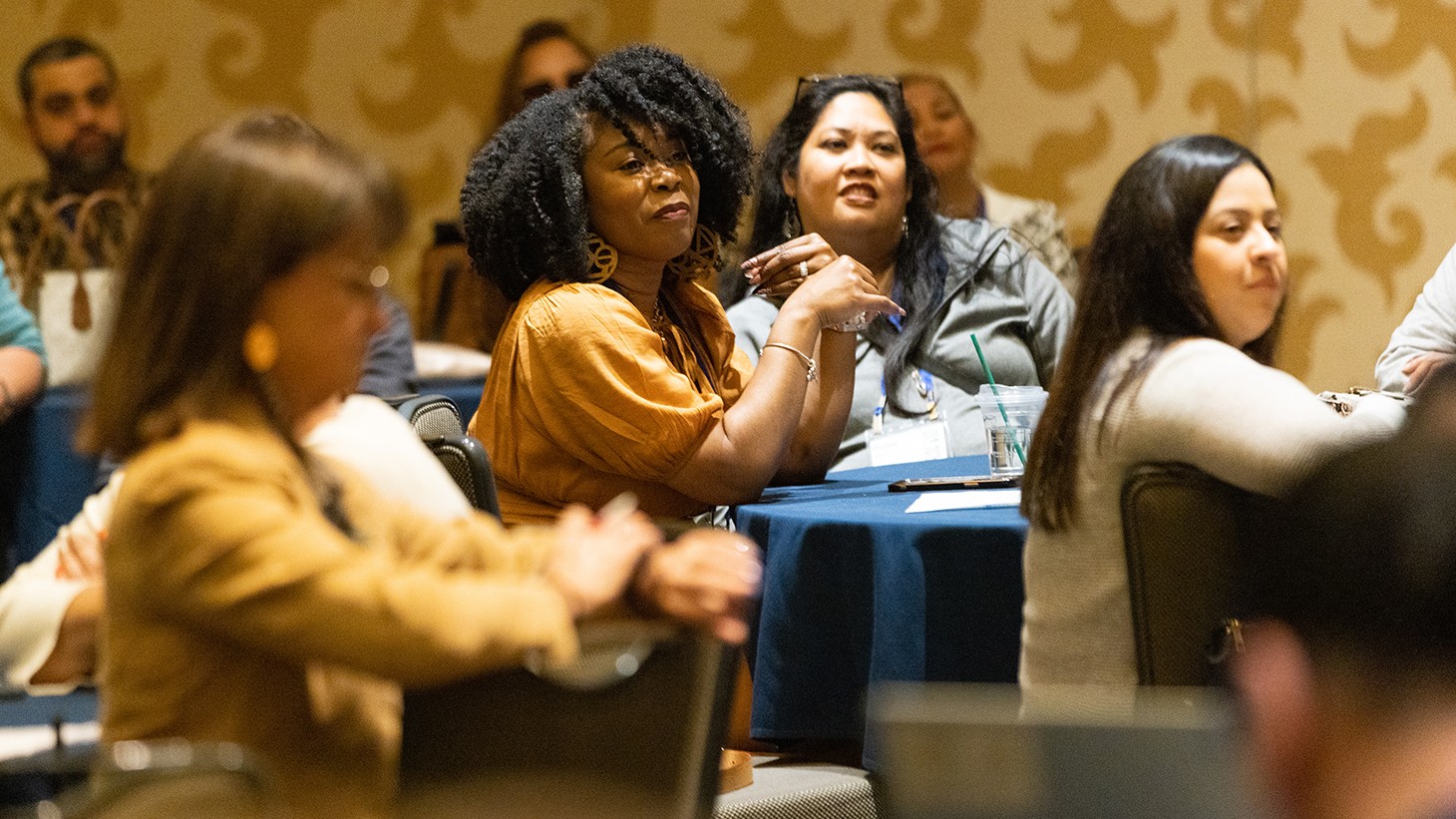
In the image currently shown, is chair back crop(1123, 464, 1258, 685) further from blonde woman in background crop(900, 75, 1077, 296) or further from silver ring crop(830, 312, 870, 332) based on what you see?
blonde woman in background crop(900, 75, 1077, 296)

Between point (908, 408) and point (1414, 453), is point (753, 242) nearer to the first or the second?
point (908, 408)

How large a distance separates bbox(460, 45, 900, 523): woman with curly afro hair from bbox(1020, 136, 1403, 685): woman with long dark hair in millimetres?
748

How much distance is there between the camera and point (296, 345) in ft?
3.77

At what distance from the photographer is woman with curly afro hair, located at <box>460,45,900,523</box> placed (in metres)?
2.52

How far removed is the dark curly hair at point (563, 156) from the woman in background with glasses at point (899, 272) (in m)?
0.52

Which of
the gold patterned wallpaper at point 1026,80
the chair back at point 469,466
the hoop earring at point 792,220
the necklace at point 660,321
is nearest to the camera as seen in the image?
the chair back at point 469,466

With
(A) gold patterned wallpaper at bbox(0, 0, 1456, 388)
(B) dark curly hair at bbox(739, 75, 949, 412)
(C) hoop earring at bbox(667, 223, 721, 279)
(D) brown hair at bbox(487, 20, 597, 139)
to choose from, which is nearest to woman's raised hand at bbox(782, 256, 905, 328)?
(C) hoop earring at bbox(667, 223, 721, 279)

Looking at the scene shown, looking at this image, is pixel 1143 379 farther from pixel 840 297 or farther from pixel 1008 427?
pixel 840 297

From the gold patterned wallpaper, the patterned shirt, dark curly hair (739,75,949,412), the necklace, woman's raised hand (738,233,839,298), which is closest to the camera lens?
the necklace

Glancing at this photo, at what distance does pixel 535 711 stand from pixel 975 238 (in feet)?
8.40

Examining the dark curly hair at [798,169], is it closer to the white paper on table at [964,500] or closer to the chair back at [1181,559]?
the white paper on table at [964,500]

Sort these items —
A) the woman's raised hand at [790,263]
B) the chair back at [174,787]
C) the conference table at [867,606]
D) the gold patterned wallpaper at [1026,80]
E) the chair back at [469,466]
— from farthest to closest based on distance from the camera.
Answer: the gold patterned wallpaper at [1026,80], the woman's raised hand at [790,263], the conference table at [867,606], the chair back at [469,466], the chair back at [174,787]

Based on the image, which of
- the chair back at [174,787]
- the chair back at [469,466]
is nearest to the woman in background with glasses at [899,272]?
the chair back at [469,466]

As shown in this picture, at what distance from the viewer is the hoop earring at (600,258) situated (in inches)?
106
